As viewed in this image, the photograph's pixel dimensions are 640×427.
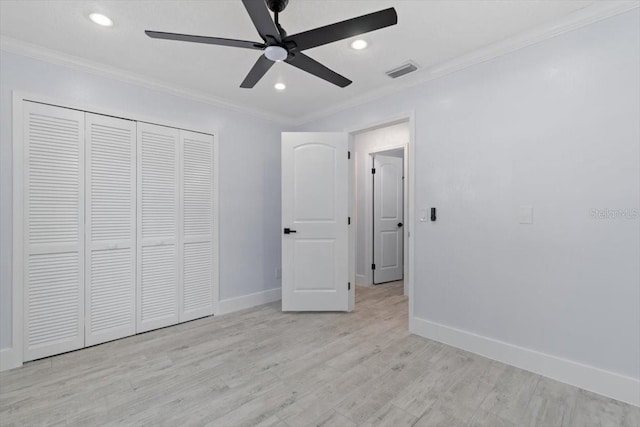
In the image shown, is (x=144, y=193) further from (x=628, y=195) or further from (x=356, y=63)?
(x=628, y=195)

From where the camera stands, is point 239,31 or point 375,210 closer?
point 239,31

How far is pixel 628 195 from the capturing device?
1.84 m

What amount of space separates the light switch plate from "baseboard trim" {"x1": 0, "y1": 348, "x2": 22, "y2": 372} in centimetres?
403

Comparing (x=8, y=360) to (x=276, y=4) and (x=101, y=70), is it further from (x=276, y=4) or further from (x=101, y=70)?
(x=276, y=4)

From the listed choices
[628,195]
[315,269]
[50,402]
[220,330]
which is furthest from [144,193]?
[628,195]

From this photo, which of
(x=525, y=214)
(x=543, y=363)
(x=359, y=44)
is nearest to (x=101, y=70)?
(x=359, y=44)

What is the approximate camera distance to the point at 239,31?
2150 millimetres

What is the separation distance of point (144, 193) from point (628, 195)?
3.84 meters

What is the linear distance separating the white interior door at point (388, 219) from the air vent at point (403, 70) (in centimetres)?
209

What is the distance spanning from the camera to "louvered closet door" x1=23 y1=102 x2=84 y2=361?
7.78ft

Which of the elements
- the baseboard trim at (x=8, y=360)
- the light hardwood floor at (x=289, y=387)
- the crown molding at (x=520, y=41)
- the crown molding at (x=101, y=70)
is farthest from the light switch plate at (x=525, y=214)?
the baseboard trim at (x=8, y=360)

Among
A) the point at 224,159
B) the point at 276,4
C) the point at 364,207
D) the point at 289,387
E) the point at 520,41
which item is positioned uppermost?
the point at 520,41

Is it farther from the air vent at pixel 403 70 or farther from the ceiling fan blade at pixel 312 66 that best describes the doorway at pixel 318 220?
the ceiling fan blade at pixel 312 66

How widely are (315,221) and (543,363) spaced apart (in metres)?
2.40
